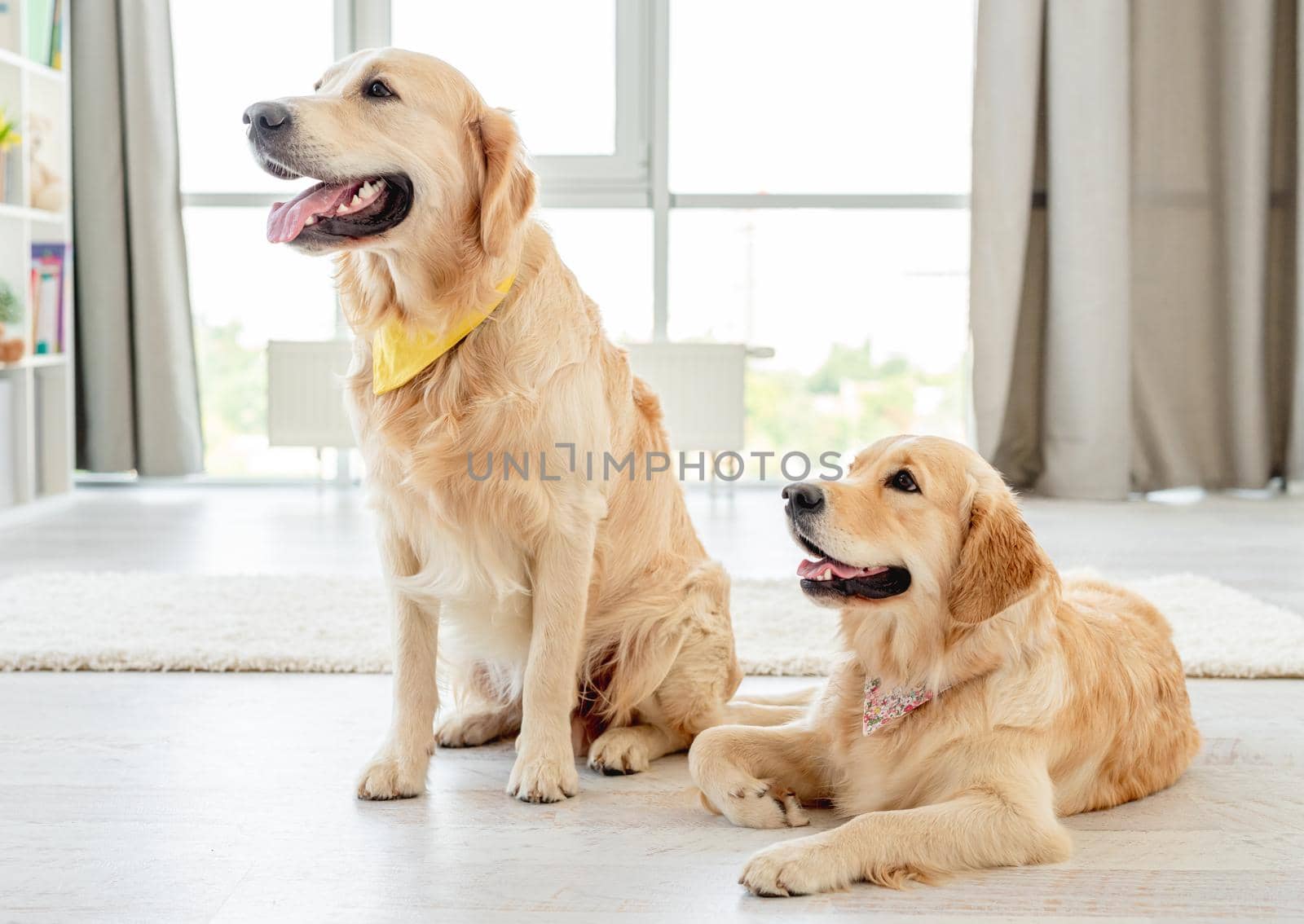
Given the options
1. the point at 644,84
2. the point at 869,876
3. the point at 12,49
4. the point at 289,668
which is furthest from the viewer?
the point at 644,84

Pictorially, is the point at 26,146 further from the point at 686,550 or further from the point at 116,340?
the point at 686,550

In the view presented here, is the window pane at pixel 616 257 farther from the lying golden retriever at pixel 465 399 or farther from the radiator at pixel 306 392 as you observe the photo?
the lying golden retriever at pixel 465 399

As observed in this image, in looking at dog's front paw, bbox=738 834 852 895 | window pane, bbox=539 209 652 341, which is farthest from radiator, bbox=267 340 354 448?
dog's front paw, bbox=738 834 852 895

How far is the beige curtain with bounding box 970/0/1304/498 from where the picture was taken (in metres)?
5.12

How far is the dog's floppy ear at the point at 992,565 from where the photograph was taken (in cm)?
166

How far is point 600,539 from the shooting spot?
81.1 inches

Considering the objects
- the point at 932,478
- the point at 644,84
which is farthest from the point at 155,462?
the point at 932,478

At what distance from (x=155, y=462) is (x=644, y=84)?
2.64 metres

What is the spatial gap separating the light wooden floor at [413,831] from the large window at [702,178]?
3340 millimetres

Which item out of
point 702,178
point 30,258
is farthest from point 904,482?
point 702,178

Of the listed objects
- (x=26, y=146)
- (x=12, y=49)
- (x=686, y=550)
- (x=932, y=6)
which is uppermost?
(x=932, y=6)

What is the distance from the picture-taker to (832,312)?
5.78 meters

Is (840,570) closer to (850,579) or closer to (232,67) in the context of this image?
(850,579)

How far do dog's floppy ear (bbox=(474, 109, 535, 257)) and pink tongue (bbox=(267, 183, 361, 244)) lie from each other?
0.19 m
